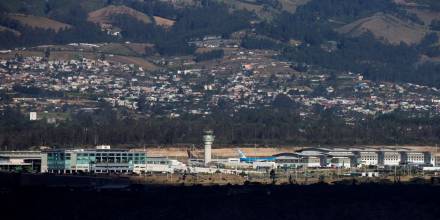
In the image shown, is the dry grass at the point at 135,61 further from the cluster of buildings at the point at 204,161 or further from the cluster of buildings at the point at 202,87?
the cluster of buildings at the point at 204,161

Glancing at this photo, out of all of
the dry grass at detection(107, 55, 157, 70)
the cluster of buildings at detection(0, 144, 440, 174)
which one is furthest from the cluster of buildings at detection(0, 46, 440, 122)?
the cluster of buildings at detection(0, 144, 440, 174)

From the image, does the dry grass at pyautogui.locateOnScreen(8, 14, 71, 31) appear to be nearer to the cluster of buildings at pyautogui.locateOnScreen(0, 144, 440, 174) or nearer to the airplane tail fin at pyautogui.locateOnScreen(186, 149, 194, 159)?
the airplane tail fin at pyautogui.locateOnScreen(186, 149, 194, 159)

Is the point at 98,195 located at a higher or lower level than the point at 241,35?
lower

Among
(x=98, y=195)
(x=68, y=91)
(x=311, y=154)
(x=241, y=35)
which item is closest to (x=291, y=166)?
(x=311, y=154)

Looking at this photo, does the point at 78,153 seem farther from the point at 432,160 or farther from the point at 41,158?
the point at 432,160

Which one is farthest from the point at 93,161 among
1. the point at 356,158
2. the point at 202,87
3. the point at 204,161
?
the point at 202,87

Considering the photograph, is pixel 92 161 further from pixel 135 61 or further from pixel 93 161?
pixel 135 61
